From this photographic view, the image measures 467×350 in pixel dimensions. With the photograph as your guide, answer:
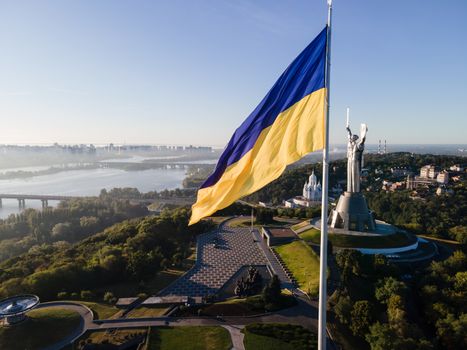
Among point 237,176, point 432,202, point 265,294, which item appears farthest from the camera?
point 432,202

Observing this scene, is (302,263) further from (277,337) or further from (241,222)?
(241,222)

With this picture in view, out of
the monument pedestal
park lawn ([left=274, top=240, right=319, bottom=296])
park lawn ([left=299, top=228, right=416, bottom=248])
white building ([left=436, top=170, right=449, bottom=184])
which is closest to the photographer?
park lawn ([left=274, top=240, right=319, bottom=296])

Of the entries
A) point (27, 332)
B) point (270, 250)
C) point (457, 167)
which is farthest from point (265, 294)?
point (457, 167)

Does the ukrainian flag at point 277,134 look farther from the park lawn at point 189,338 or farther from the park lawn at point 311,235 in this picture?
the park lawn at point 311,235

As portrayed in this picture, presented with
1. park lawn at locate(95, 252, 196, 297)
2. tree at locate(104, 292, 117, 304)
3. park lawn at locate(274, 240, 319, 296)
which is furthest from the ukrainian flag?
park lawn at locate(95, 252, 196, 297)

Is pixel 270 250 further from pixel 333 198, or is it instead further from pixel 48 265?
pixel 333 198

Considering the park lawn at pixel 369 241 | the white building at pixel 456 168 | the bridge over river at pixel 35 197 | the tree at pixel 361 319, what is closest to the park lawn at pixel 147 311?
the tree at pixel 361 319

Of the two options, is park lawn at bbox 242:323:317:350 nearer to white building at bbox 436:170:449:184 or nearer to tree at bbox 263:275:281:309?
tree at bbox 263:275:281:309

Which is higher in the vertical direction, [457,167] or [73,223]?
[457,167]
